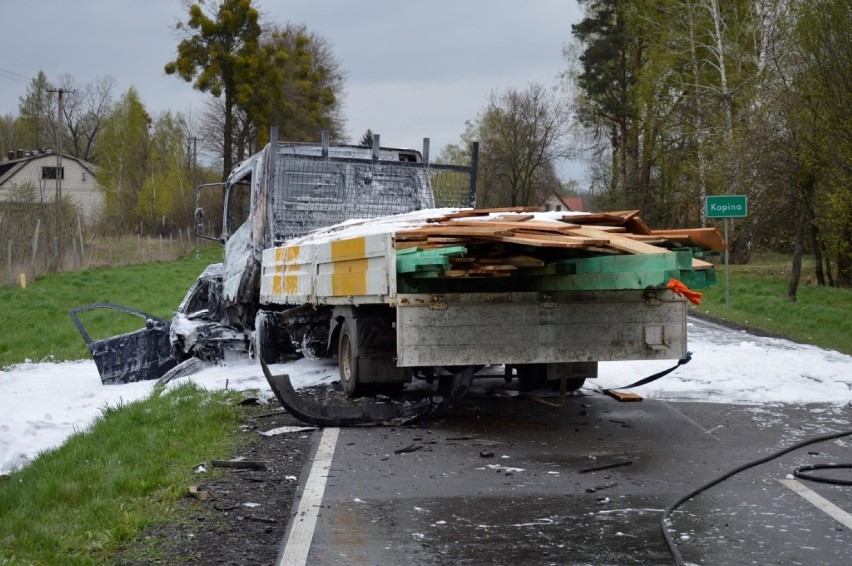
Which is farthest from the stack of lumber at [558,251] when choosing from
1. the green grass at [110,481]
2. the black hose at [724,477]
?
the green grass at [110,481]

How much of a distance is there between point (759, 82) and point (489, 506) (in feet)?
90.4

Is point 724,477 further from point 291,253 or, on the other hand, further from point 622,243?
point 291,253

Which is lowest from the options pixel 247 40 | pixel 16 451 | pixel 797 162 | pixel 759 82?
pixel 16 451

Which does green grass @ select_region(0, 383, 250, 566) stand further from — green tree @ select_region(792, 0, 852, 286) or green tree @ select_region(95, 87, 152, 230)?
green tree @ select_region(95, 87, 152, 230)

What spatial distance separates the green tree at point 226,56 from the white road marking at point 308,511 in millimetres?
39851

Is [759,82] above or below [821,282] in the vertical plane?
above

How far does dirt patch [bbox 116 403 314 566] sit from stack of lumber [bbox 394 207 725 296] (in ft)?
5.51

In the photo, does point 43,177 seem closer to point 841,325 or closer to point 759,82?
point 759,82

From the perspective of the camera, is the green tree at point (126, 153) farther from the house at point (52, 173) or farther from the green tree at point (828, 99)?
the green tree at point (828, 99)

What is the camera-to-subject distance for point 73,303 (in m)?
23.6

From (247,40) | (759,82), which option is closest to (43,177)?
(247,40)

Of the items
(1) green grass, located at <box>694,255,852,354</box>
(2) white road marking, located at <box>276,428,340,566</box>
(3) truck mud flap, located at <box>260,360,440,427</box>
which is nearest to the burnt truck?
(3) truck mud flap, located at <box>260,360,440,427</box>

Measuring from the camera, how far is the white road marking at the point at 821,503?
17.2 ft

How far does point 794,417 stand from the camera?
28.1 ft
